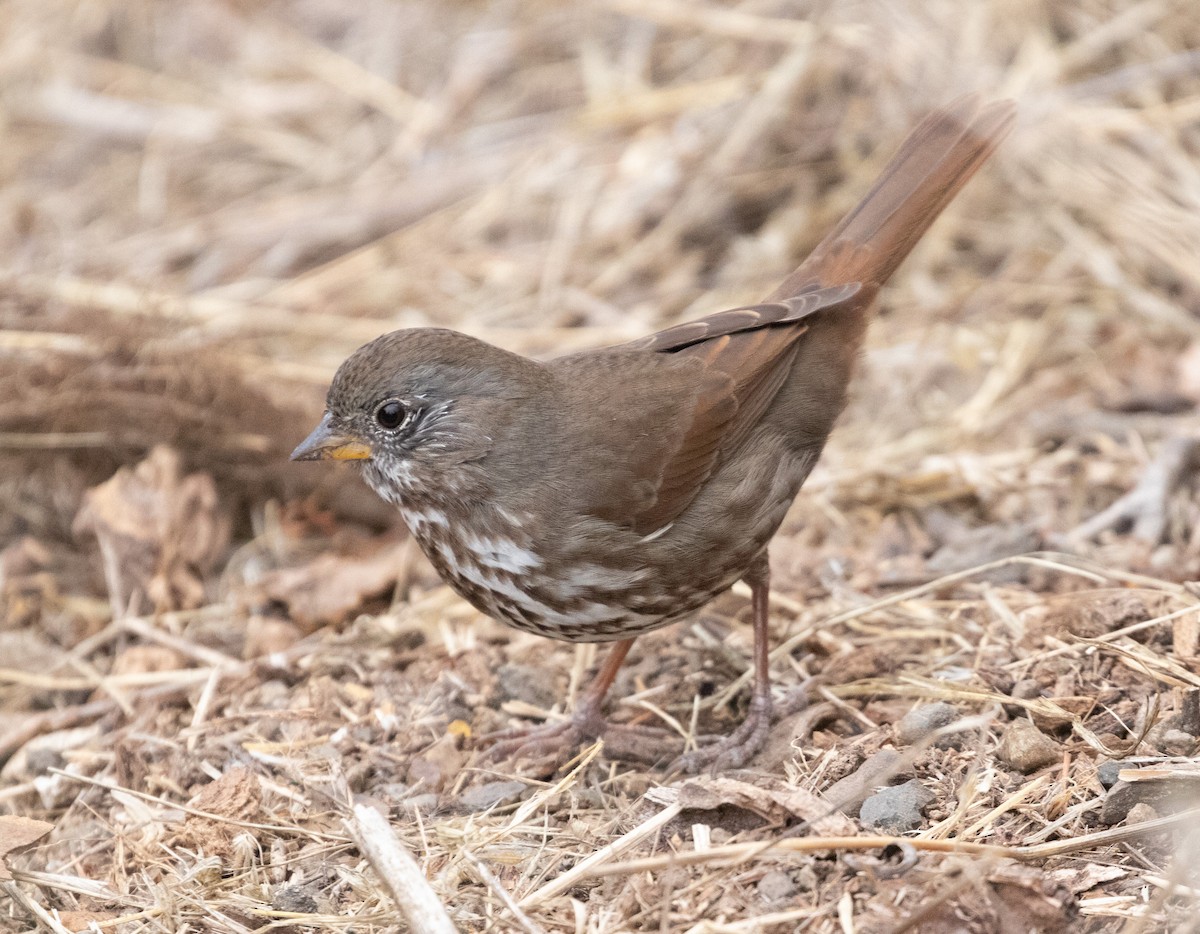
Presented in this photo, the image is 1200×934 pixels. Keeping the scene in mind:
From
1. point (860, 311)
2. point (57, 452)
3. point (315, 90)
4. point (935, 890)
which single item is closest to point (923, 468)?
point (860, 311)

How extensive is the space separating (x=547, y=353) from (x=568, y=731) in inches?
93.5

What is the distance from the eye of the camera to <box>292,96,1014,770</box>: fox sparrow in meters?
3.67

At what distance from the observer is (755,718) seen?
394 centimetres

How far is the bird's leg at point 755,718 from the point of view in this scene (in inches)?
150

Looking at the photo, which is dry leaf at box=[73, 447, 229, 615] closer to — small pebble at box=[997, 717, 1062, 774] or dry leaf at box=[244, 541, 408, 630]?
dry leaf at box=[244, 541, 408, 630]

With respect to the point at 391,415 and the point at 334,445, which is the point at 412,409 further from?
the point at 334,445

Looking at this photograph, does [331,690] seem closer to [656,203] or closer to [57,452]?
[57,452]

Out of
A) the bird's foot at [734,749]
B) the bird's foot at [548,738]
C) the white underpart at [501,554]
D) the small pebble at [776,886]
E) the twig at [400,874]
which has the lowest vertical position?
the bird's foot at [548,738]

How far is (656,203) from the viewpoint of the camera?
6.84 m

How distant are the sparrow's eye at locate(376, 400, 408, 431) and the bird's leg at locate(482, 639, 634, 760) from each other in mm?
989

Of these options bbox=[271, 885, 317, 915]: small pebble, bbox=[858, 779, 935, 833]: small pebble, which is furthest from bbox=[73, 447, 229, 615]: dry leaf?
bbox=[858, 779, 935, 833]: small pebble

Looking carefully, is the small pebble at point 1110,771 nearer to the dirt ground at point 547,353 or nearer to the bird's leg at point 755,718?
the dirt ground at point 547,353

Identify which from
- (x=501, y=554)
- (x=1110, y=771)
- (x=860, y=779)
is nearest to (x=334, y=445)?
(x=501, y=554)

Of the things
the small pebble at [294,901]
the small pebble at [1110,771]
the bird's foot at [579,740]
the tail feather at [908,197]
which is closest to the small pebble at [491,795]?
the bird's foot at [579,740]
